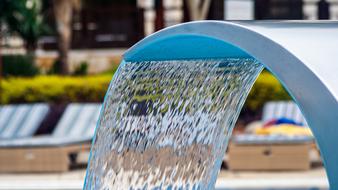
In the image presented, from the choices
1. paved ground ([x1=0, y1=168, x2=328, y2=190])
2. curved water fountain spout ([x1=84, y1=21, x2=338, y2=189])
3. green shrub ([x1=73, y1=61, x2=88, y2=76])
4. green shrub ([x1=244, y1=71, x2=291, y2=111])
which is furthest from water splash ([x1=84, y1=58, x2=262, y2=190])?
green shrub ([x1=73, y1=61, x2=88, y2=76])

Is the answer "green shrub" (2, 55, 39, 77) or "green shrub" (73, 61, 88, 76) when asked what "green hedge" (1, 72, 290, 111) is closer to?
"green shrub" (2, 55, 39, 77)

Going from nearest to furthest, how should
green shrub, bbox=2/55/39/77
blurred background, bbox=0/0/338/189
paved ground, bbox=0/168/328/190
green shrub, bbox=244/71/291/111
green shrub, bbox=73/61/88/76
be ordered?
1. paved ground, bbox=0/168/328/190
2. blurred background, bbox=0/0/338/189
3. green shrub, bbox=244/71/291/111
4. green shrub, bbox=2/55/39/77
5. green shrub, bbox=73/61/88/76

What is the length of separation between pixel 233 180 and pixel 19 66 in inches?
485

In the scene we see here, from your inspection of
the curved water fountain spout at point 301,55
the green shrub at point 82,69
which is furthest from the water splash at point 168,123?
the green shrub at point 82,69

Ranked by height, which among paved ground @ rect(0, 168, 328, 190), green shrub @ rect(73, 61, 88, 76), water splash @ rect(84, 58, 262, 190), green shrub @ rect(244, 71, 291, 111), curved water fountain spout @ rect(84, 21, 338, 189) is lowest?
green shrub @ rect(73, 61, 88, 76)

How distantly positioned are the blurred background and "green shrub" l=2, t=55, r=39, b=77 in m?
0.03

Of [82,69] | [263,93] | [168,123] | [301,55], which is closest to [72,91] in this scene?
[263,93]

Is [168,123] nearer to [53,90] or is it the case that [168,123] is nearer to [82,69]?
[53,90]

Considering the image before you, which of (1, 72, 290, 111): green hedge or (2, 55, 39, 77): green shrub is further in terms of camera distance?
(2, 55, 39, 77): green shrub

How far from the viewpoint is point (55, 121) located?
49.1ft

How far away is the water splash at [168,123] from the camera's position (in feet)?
17.6

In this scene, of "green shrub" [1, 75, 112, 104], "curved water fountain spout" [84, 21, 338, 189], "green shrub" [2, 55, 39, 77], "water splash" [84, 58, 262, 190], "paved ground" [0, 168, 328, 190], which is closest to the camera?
"curved water fountain spout" [84, 21, 338, 189]

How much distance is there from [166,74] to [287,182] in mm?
5280

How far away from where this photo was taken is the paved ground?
10.1m
